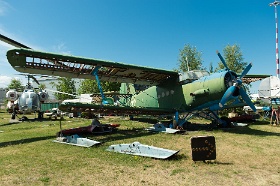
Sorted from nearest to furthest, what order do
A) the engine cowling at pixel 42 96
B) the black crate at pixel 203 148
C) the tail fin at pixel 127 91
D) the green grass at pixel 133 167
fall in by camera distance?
the green grass at pixel 133 167 → the black crate at pixel 203 148 → the tail fin at pixel 127 91 → the engine cowling at pixel 42 96

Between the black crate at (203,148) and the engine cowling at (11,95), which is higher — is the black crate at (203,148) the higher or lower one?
the lower one

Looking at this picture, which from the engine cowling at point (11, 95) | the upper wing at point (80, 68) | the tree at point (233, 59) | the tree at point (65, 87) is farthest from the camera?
the tree at point (65, 87)

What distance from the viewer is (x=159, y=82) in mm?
16250

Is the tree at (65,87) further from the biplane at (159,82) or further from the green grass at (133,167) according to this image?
the green grass at (133,167)

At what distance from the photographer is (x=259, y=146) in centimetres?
840

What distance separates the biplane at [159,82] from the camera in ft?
36.2

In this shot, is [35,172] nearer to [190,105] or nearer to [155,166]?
[155,166]

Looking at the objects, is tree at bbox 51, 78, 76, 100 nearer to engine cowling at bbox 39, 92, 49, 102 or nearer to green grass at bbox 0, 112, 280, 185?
engine cowling at bbox 39, 92, 49, 102

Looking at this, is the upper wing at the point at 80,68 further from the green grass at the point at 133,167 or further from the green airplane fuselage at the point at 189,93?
the green grass at the point at 133,167

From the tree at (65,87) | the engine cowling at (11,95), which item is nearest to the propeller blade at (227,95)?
the engine cowling at (11,95)

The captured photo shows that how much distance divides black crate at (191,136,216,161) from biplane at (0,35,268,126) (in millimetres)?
5539

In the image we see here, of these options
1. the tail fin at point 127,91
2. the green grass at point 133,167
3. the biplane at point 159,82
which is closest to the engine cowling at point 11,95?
the biplane at point 159,82

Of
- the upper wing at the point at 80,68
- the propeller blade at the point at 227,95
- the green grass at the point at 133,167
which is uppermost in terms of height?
the upper wing at the point at 80,68

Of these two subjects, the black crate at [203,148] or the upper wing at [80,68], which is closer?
the black crate at [203,148]
